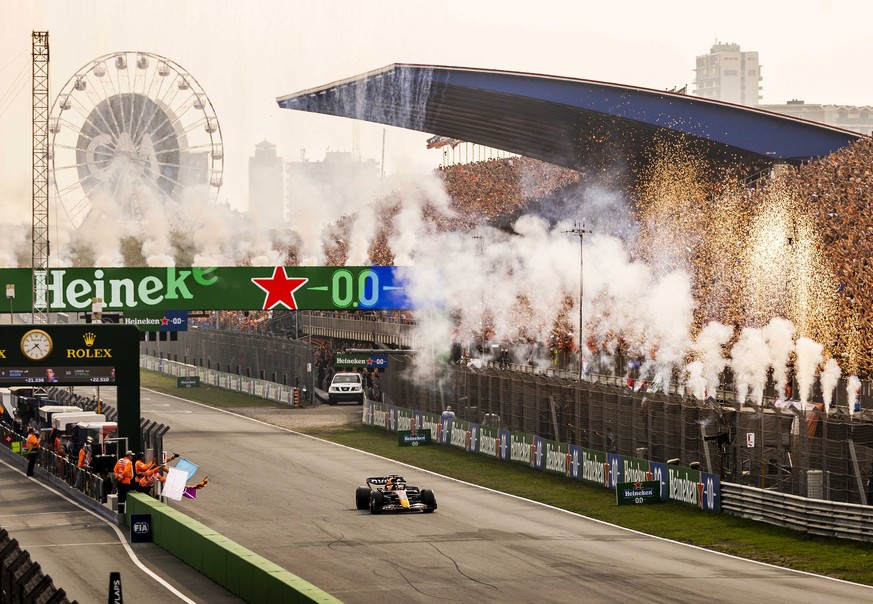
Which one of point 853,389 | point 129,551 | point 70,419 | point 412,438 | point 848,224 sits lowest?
point 129,551

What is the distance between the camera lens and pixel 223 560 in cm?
2638

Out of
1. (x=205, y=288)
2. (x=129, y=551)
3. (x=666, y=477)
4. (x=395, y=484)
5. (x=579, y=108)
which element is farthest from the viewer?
(x=579, y=108)

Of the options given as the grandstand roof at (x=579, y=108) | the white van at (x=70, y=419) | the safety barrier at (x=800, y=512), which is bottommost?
the safety barrier at (x=800, y=512)

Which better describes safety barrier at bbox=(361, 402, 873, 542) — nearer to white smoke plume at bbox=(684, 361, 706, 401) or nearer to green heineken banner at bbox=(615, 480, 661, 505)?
green heineken banner at bbox=(615, 480, 661, 505)

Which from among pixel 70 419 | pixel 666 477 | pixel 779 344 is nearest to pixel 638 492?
pixel 666 477

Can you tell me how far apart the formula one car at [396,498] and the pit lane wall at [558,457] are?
6.23 meters

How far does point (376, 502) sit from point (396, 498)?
2.09 feet

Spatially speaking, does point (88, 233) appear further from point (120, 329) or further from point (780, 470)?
point (780, 470)

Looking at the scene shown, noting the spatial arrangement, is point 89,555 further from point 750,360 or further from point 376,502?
point 750,360

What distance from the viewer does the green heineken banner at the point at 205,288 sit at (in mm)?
58344

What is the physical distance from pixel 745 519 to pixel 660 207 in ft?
165

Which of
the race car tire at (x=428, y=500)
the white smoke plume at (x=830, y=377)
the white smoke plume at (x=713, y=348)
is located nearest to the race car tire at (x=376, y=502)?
the race car tire at (x=428, y=500)

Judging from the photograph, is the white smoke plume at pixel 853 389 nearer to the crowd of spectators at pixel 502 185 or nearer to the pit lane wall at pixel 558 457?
the pit lane wall at pixel 558 457

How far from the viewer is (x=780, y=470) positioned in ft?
114
